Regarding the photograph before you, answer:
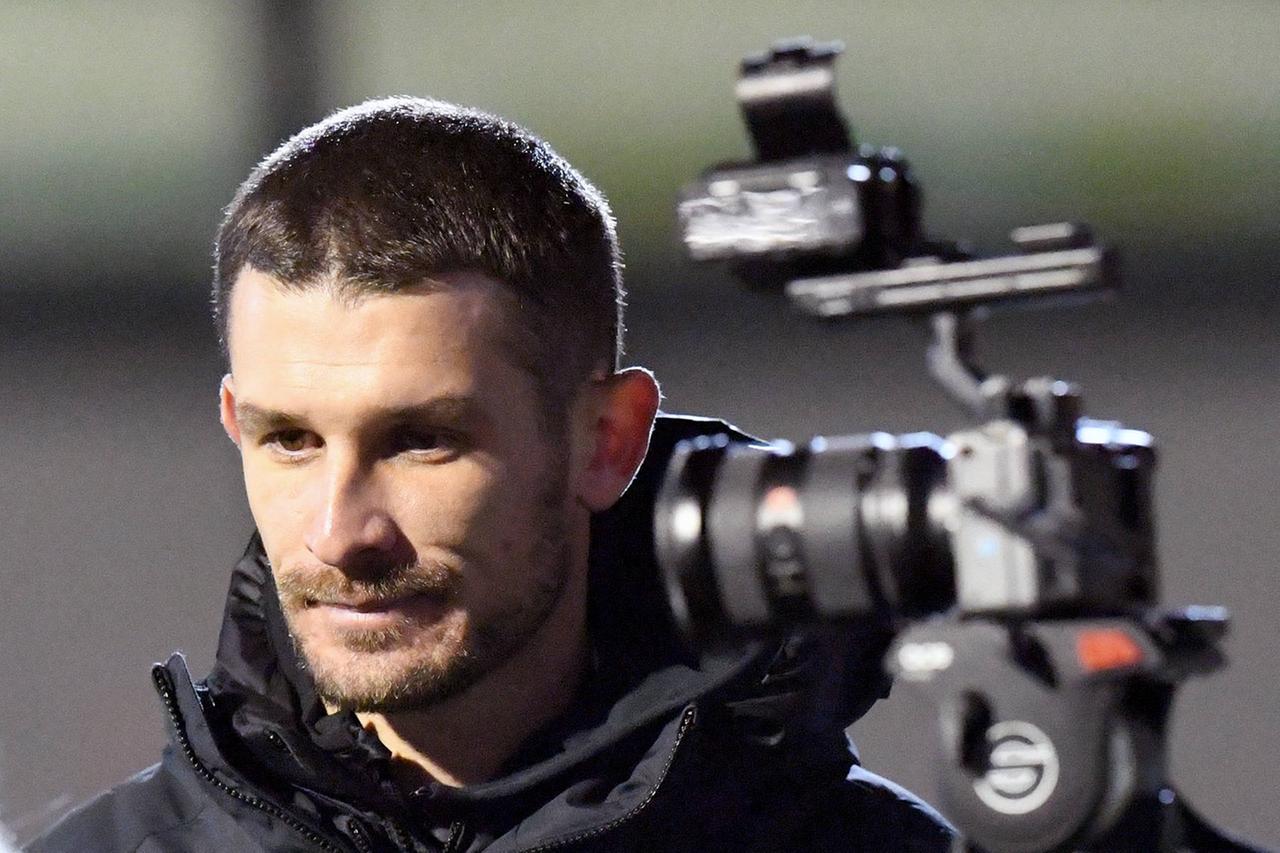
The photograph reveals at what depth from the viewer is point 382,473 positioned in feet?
4.04

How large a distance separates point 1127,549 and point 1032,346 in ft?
6.21

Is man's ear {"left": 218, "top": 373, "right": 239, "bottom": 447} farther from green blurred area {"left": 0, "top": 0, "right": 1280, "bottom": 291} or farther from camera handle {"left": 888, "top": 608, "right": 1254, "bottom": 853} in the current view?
green blurred area {"left": 0, "top": 0, "right": 1280, "bottom": 291}

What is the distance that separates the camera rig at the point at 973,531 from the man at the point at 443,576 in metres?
0.22

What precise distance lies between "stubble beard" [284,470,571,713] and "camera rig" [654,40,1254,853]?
0.22m

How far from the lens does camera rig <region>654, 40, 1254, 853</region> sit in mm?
975

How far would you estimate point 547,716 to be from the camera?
1347 mm

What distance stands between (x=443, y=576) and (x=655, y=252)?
5.66 feet

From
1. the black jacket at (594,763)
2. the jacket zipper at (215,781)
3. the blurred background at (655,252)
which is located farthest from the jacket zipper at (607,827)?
the blurred background at (655,252)

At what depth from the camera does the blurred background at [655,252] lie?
2.79 meters

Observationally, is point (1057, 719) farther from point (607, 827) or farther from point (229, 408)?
point (229, 408)

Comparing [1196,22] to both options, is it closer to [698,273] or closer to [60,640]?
[698,273]

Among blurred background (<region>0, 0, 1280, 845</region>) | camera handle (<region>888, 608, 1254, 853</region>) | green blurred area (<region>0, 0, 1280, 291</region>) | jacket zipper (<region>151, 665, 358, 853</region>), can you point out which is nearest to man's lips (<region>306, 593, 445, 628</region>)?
jacket zipper (<region>151, 665, 358, 853</region>)

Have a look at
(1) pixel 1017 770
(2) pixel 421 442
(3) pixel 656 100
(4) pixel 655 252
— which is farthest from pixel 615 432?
(3) pixel 656 100

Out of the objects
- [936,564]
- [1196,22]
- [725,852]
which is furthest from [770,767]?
[1196,22]
